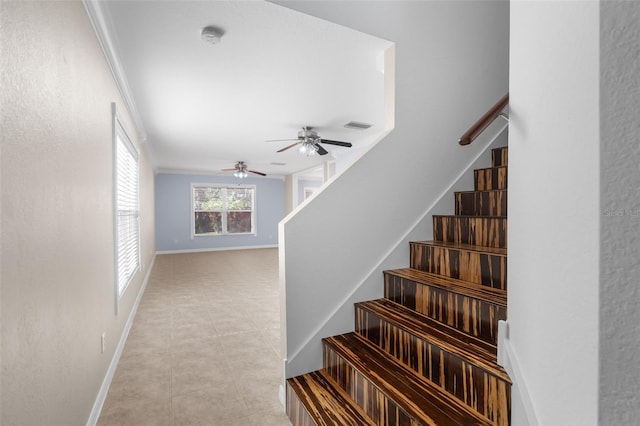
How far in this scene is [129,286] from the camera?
130 inches

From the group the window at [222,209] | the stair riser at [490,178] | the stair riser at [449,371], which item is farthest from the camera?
the window at [222,209]

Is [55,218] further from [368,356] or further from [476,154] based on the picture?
[476,154]

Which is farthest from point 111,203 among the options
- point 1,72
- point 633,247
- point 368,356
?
point 633,247

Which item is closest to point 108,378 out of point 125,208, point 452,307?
point 125,208

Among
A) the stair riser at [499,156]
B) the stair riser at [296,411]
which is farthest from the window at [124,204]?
the stair riser at [499,156]

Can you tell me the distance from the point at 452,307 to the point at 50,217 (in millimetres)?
Answer: 1842

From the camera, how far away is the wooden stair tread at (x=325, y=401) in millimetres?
1467

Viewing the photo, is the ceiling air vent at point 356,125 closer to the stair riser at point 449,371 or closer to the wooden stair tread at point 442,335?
the wooden stair tread at point 442,335

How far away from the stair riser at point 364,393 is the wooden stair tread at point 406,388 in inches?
0.8

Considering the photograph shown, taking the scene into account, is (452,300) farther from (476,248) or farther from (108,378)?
(108,378)

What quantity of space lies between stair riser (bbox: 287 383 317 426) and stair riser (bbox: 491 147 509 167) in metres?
2.16

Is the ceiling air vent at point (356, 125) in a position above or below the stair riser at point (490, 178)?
above

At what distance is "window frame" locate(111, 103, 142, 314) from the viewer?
8.53 feet

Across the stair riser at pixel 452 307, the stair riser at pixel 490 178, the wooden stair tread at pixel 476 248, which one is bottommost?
the stair riser at pixel 452 307
